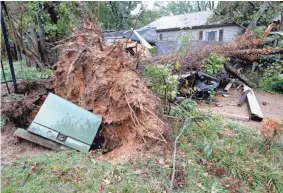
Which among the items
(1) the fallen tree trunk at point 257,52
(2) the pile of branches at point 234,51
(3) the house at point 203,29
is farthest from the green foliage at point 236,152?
(3) the house at point 203,29

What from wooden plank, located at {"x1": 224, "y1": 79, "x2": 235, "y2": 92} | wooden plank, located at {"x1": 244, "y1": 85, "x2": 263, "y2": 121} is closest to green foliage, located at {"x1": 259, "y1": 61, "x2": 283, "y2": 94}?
wooden plank, located at {"x1": 224, "y1": 79, "x2": 235, "y2": 92}

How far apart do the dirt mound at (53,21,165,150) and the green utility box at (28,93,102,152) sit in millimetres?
291

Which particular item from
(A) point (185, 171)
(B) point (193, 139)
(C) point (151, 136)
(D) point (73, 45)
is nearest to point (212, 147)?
(B) point (193, 139)

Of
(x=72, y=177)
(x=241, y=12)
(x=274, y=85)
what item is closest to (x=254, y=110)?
(x=274, y=85)

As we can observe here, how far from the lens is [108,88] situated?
3.87m

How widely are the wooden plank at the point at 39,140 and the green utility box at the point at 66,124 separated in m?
0.07

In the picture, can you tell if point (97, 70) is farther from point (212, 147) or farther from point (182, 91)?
point (182, 91)

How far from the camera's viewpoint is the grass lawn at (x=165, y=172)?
261cm

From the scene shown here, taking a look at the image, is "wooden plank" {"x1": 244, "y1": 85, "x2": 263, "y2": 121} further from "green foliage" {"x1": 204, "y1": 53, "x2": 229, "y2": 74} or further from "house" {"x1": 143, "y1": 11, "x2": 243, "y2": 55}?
"house" {"x1": 143, "y1": 11, "x2": 243, "y2": 55}

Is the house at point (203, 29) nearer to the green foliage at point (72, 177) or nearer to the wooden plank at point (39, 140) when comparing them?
the wooden plank at point (39, 140)

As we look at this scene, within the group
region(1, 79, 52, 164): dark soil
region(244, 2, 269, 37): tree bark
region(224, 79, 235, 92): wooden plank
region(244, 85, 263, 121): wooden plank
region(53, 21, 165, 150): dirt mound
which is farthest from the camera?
region(244, 2, 269, 37): tree bark

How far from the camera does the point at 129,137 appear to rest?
3.61 m

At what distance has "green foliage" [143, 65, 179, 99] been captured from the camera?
432cm

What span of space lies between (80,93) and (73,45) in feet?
3.38
